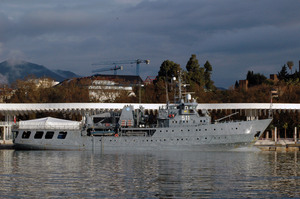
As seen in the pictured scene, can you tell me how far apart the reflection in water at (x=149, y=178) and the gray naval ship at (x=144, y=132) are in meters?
11.7

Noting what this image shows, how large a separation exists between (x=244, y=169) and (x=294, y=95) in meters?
68.4

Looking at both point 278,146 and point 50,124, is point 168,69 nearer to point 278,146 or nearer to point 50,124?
point 278,146

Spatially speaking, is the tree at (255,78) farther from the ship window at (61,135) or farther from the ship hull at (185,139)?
the ship window at (61,135)

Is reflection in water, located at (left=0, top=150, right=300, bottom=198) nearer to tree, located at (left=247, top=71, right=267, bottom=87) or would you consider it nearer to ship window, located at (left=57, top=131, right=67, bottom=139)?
ship window, located at (left=57, top=131, right=67, bottom=139)

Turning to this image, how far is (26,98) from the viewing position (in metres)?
109

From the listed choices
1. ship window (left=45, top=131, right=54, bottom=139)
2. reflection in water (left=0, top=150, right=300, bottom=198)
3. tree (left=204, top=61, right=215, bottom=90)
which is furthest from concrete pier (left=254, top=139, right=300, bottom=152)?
tree (left=204, top=61, right=215, bottom=90)

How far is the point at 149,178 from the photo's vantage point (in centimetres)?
3825

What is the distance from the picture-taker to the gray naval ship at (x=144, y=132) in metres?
65.9

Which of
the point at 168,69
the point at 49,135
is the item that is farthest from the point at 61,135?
the point at 168,69

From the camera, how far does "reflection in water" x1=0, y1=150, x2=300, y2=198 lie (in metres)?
31.8

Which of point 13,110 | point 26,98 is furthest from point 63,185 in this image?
point 26,98

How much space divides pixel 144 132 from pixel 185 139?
5595 millimetres

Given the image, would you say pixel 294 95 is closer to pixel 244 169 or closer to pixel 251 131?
pixel 251 131

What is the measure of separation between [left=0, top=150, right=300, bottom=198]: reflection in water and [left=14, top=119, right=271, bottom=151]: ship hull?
11467 millimetres
